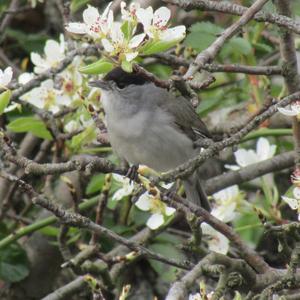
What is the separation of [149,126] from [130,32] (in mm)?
1685

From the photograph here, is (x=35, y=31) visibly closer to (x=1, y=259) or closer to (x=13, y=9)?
(x=13, y=9)

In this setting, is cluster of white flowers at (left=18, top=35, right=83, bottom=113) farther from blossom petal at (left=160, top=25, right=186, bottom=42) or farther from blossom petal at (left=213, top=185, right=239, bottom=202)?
blossom petal at (left=160, top=25, right=186, bottom=42)

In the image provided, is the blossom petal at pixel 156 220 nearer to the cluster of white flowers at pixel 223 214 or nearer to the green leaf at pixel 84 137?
the cluster of white flowers at pixel 223 214

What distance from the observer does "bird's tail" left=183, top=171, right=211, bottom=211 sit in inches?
161

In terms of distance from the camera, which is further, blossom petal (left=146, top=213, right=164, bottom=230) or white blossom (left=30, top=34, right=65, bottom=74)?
white blossom (left=30, top=34, right=65, bottom=74)

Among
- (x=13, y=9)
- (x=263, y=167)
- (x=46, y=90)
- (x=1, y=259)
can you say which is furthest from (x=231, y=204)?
(x=13, y=9)

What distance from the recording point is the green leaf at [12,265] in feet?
13.3

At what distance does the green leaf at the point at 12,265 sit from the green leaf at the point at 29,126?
2.37 feet

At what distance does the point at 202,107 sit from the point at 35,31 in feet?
6.67

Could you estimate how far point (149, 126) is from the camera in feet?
13.5

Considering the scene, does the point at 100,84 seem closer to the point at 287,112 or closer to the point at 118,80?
the point at 118,80

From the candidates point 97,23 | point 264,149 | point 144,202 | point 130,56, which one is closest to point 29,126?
point 144,202

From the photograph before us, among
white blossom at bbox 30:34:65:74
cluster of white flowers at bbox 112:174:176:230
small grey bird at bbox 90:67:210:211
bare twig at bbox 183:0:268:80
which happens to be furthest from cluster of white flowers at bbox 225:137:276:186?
bare twig at bbox 183:0:268:80

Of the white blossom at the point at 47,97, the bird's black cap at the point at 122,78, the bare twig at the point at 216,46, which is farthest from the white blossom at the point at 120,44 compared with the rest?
the bird's black cap at the point at 122,78
